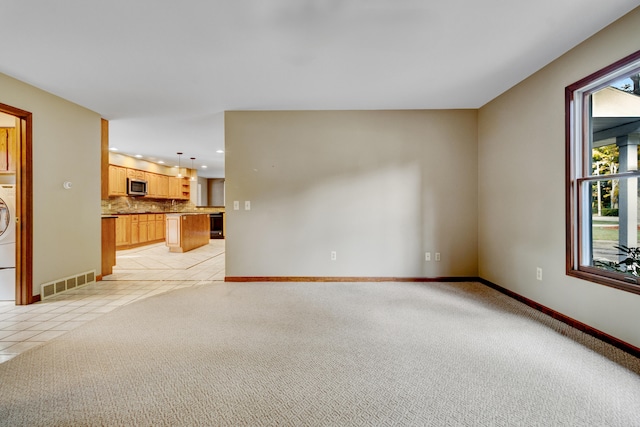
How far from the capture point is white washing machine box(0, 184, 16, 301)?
3072mm

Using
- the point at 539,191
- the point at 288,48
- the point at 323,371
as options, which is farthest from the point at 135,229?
the point at 539,191

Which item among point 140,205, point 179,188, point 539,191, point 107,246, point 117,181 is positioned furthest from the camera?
point 179,188

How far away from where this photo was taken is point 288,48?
2365 millimetres

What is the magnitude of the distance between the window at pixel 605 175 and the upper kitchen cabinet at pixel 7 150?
5.79 m

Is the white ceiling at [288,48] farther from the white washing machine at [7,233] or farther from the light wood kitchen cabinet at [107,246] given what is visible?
the light wood kitchen cabinet at [107,246]

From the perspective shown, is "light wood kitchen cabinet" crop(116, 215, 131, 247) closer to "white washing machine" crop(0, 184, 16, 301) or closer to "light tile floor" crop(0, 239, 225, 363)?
"light tile floor" crop(0, 239, 225, 363)

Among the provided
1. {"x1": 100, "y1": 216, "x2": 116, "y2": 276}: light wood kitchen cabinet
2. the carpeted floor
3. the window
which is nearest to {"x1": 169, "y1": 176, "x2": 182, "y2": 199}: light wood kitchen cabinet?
{"x1": 100, "y1": 216, "x2": 116, "y2": 276}: light wood kitchen cabinet

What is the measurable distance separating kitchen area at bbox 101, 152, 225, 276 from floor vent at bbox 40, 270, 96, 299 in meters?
0.40

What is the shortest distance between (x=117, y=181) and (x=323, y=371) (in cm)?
730

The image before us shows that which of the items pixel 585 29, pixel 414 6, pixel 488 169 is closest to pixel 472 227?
pixel 488 169

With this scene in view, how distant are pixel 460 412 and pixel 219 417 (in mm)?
1198

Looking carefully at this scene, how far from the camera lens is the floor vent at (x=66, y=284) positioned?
10.5 ft

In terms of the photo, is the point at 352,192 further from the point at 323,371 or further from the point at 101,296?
the point at 101,296

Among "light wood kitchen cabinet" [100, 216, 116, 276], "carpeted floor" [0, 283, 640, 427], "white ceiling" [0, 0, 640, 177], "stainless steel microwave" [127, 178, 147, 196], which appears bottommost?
"carpeted floor" [0, 283, 640, 427]
